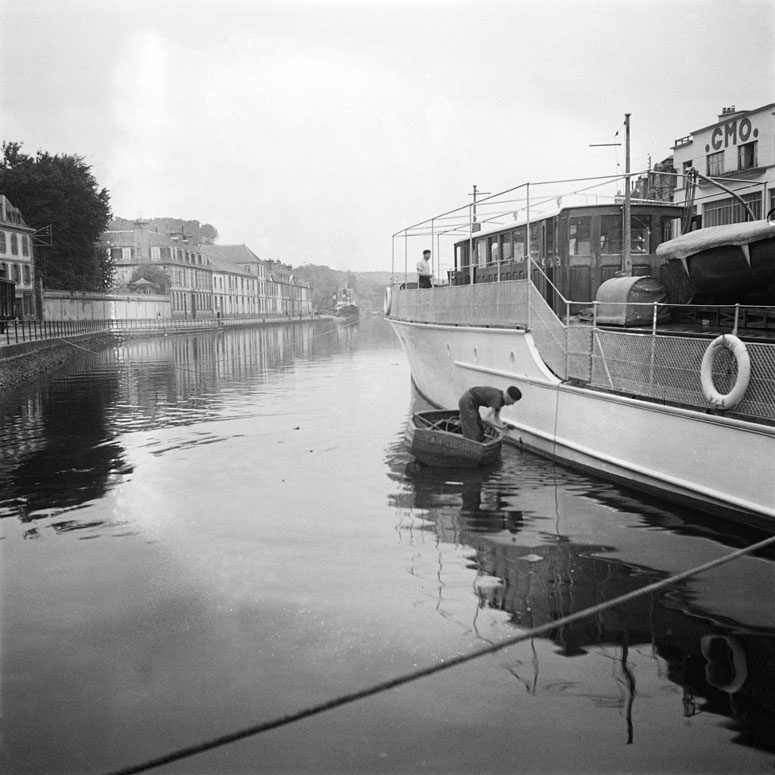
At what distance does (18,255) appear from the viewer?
5966 cm

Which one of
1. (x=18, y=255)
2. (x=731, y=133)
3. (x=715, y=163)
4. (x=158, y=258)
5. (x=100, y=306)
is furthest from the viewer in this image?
(x=158, y=258)

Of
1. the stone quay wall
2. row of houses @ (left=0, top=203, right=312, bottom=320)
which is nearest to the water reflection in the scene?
row of houses @ (left=0, top=203, right=312, bottom=320)

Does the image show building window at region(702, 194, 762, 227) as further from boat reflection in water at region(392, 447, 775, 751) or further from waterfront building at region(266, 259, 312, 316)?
waterfront building at region(266, 259, 312, 316)

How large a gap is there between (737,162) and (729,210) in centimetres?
371

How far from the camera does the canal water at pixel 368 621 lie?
17.0ft

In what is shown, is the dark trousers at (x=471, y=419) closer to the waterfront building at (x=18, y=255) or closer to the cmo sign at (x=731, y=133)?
the cmo sign at (x=731, y=133)

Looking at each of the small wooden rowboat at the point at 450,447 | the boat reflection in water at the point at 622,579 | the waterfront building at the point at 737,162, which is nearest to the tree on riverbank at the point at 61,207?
the waterfront building at the point at 737,162

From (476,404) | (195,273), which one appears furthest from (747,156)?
(195,273)

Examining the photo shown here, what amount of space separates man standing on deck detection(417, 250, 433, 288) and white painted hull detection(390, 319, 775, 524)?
159 inches

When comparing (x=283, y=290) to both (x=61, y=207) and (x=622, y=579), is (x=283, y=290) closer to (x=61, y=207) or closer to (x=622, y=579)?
(x=61, y=207)

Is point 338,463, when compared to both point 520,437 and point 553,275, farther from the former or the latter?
point 553,275

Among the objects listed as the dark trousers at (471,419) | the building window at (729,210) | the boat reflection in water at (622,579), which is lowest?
the boat reflection in water at (622,579)

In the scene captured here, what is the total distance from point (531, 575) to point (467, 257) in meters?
17.5

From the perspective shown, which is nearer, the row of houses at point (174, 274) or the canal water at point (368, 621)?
→ the canal water at point (368, 621)
